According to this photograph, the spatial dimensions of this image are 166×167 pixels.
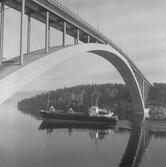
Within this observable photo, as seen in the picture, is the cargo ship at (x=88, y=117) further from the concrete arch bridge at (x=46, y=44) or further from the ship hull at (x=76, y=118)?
the concrete arch bridge at (x=46, y=44)

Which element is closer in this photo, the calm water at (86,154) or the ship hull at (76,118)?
the calm water at (86,154)

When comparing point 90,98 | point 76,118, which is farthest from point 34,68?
point 90,98

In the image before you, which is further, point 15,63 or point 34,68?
point 34,68

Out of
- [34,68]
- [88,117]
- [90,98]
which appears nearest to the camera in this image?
[34,68]

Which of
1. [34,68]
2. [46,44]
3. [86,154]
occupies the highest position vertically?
[46,44]

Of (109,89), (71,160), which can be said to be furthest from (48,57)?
(109,89)

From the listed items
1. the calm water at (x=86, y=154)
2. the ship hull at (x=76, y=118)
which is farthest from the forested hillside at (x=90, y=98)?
the calm water at (x=86, y=154)

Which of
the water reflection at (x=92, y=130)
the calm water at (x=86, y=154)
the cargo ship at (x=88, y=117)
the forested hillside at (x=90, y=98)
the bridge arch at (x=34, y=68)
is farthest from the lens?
the forested hillside at (x=90, y=98)

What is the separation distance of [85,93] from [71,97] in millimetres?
4888

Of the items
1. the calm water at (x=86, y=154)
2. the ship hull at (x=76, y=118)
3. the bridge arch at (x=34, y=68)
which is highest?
the bridge arch at (x=34, y=68)

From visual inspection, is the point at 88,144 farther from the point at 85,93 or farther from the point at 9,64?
the point at 85,93

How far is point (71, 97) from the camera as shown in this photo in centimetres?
9856

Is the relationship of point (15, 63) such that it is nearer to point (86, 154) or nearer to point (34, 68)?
point (34, 68)

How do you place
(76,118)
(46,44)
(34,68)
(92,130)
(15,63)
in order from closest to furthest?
(15,63), (34,68), (46,44), (92,130), (76,118)
